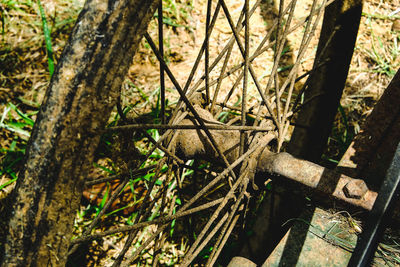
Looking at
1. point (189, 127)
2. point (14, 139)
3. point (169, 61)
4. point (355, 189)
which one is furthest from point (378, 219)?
point (14, 139)

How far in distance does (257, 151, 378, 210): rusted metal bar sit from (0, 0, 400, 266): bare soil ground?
0.84 metres

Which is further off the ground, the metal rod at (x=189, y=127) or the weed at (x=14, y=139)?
the metal rod at (x=189, y=127)

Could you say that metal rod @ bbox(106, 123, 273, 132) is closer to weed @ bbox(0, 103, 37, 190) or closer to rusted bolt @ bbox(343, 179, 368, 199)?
rusted bolt @ bbox(343, 179, 368, 199)

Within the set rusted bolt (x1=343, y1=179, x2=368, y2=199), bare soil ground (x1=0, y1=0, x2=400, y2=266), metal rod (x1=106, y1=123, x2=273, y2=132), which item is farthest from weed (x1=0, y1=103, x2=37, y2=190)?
rusted bolt (x1=343, y1=179, x2=368, y2=199)

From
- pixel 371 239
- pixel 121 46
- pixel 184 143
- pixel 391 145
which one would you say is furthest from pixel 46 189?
pixel 391 145

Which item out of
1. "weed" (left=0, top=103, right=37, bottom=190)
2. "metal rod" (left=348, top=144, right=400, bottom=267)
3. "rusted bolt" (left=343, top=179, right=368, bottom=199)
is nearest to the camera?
"metal rod" (left=348, top=144, right=400, bottom=267)

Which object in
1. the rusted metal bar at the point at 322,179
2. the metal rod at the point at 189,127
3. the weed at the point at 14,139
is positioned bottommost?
the weed at the point at 14,139

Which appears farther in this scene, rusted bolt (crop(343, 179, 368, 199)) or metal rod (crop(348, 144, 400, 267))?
rusted bolt (crop(343, 179, 368, 199))

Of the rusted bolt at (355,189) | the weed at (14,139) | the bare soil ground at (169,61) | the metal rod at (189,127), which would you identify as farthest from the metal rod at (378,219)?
the weed at (14,139)

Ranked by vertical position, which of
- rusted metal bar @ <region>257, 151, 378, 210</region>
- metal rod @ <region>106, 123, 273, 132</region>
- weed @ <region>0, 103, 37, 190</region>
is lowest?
weed @ <region>0, 103, 37, 190</region>

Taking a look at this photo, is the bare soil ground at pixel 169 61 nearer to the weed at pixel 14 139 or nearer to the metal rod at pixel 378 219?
the weed at pixel 14 139

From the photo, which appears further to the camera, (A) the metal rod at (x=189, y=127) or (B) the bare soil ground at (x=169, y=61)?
(B) the bare soil ground at (x=169, y=61)

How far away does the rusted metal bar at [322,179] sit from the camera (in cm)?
97

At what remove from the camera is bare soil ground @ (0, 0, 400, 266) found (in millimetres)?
1857
